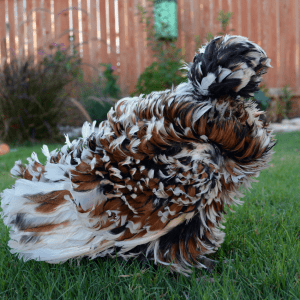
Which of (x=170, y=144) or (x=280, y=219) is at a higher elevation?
(x=170, y=144)

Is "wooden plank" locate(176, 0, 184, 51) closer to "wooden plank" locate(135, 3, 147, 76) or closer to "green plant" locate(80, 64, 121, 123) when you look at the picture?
"wooden plank" locate(135, 3, 147, 76)

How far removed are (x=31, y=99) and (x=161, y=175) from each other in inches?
182

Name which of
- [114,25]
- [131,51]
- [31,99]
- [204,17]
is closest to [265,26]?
[204,17]

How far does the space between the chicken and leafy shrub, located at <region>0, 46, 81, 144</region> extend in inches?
162

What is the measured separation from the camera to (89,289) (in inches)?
55.6

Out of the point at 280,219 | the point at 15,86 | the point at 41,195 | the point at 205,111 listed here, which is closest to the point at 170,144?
the point at 205,111

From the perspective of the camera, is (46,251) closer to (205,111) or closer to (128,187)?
(128,187)

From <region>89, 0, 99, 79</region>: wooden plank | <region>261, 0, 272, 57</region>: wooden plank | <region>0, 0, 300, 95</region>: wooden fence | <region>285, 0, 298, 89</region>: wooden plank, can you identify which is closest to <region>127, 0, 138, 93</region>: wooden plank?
<region>0, 0, 300, 95</region>: wooden fence

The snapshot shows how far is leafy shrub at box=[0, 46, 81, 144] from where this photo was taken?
5398 mm

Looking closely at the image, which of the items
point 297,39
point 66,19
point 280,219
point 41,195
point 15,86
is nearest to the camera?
point 41,195

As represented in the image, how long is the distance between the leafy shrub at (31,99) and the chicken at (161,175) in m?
4.11

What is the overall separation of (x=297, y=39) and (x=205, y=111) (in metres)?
8.90

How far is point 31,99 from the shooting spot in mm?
5363

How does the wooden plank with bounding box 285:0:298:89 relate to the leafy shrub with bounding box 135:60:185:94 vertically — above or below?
above
